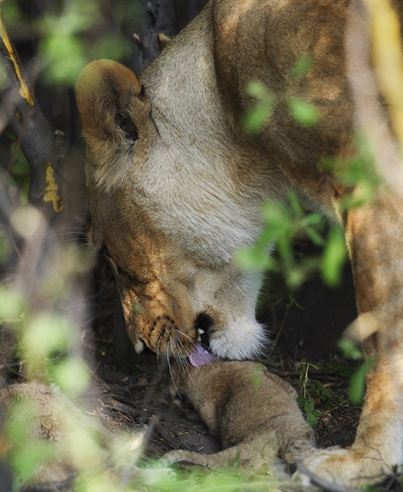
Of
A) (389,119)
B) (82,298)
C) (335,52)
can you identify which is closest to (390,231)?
(389,119)

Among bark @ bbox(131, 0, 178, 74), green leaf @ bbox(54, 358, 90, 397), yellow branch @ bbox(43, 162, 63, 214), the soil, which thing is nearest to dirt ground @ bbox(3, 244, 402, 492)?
the soil

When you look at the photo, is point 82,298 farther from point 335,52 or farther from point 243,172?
point 335,52

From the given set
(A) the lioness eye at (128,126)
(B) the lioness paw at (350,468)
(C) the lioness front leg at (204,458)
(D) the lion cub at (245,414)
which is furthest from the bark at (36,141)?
(B) the lioness paw at (350,468)

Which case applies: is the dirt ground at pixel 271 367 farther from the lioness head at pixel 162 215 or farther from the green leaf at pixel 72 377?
the green leaf at pixel 72 377

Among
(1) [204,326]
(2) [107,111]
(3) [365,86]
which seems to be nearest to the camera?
(3) [365,86]

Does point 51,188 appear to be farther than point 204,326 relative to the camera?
Yes

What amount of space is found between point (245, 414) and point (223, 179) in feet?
2.29

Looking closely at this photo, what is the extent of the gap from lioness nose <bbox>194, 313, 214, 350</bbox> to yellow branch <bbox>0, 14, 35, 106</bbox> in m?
0.92

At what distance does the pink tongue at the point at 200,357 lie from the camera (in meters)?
3.39

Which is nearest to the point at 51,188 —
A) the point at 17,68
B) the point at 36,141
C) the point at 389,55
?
the point at 36,141

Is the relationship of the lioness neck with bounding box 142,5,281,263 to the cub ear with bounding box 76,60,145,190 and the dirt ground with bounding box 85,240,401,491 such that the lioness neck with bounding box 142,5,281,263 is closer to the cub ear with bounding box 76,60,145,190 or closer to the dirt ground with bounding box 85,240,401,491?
the cub ear with bounding box 76,60,145,190

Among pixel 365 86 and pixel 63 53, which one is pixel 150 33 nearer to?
pixel 63 53

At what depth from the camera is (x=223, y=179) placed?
10.5 ft

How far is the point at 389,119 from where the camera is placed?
104 inches
